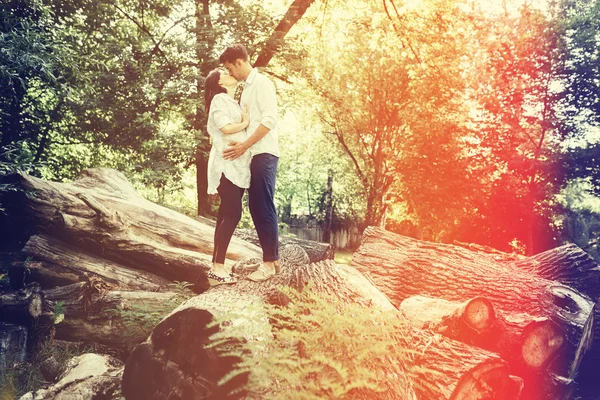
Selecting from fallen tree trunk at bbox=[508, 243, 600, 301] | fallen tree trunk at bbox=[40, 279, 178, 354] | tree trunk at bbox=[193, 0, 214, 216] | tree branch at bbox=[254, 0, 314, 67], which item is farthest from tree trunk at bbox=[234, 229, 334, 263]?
tree branch at bbox=[254, 0, 314, 67]

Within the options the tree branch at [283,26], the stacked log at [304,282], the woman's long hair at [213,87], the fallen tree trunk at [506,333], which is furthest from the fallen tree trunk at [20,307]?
the tree branch at [283,26]

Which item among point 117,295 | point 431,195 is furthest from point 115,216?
point 431,195

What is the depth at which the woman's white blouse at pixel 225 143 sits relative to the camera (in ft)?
15.7

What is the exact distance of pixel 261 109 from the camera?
468 centimetres

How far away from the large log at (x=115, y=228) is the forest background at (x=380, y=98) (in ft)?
7.27

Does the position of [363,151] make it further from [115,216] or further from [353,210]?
[115,216]

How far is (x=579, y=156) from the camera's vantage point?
2033cm

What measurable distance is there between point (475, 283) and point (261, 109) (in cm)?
427

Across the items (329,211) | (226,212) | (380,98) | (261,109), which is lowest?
(226,212)

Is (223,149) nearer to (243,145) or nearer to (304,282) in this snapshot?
(243,145)

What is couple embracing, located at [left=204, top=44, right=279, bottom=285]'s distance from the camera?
4.68m

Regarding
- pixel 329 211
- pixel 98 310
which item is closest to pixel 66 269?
pixel 98 310

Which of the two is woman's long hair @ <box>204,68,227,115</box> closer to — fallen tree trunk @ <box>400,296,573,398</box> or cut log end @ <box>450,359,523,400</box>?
fallen tree trunk @ <box>400,296,573,398</box>

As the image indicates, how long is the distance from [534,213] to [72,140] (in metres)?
15.8
